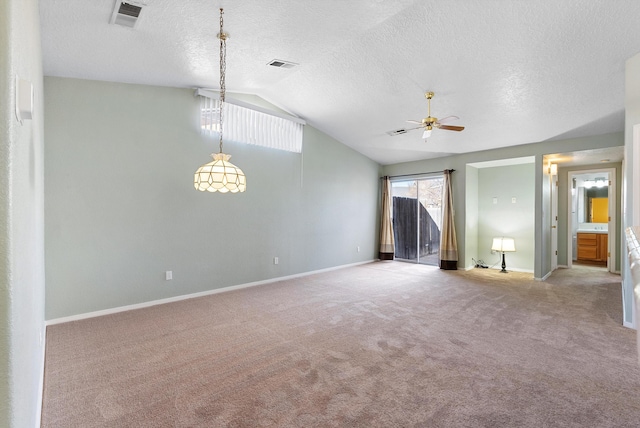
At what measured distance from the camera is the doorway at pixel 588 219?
6.91 metres

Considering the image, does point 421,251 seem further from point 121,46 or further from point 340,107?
point 121,46

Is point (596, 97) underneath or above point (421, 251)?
above

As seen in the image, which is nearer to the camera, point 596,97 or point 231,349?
point 231,349

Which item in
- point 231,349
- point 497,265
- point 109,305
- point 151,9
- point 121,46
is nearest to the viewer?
point 151,9

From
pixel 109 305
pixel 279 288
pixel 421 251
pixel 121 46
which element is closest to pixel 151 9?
pixel 121 46

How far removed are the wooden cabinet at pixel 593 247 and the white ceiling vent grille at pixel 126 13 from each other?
378 inches

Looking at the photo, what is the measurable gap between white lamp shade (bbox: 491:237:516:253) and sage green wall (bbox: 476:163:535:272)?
0.30 meters

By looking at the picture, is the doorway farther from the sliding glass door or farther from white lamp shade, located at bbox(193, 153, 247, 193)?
white lamp shade, located at bbox(193, 153, 247, 193)

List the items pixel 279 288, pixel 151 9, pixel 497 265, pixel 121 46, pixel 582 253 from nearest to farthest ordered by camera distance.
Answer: pixel 151 9 < pixel 121 46 < pixel 279 288 < pixel 497 265 < pixel 582 253

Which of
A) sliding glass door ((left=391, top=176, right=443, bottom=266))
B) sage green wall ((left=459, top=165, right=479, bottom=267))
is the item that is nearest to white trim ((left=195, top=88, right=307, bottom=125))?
sliding glass door ((left=391, top=176, right=443, bottom=266))

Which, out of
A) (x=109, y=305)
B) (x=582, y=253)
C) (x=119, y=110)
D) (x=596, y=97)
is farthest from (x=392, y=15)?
(x=582, y=253)

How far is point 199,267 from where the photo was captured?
4629 mm

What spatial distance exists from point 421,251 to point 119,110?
6.70m

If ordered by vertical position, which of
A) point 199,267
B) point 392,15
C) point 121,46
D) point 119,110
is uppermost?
point 392,15
